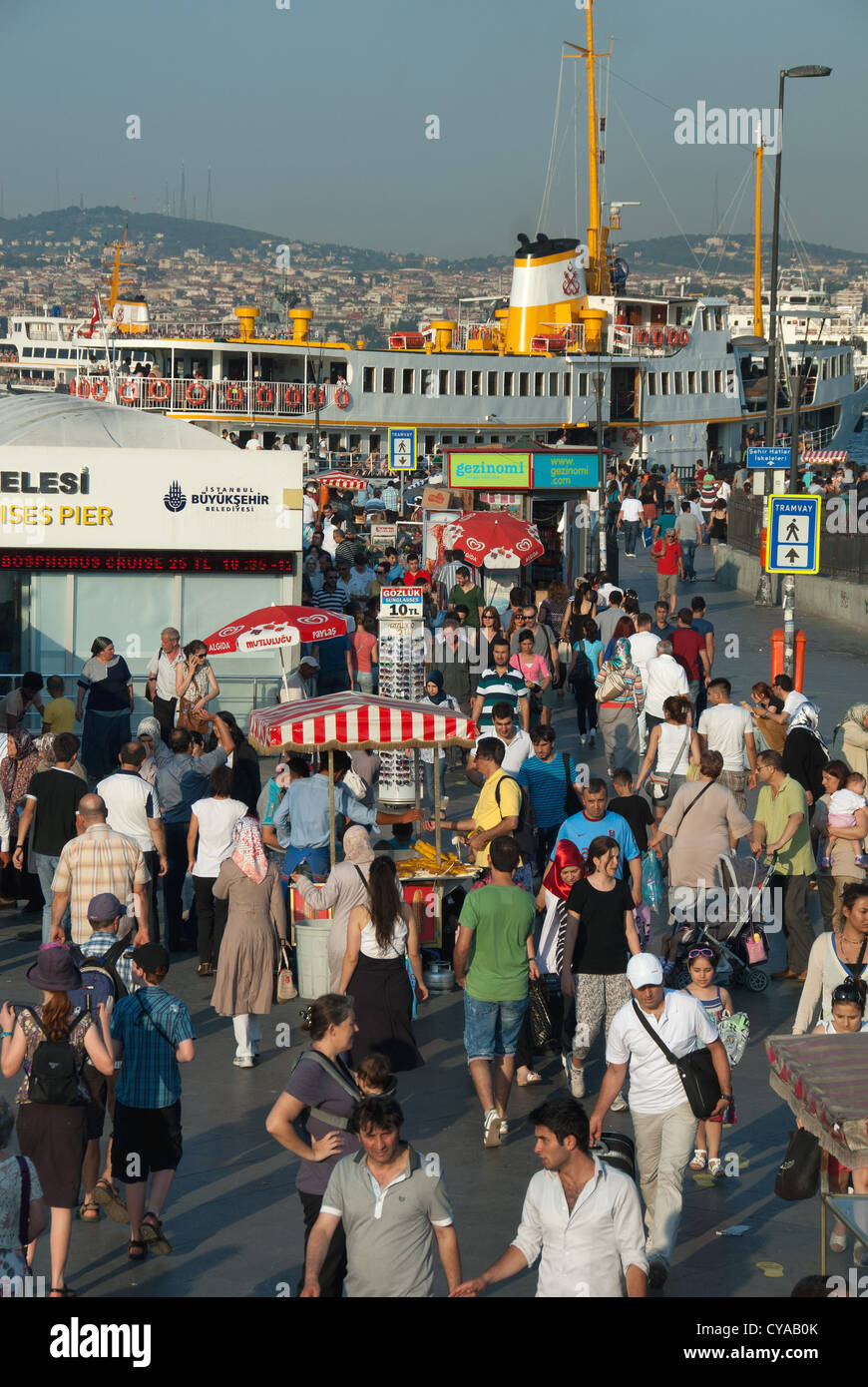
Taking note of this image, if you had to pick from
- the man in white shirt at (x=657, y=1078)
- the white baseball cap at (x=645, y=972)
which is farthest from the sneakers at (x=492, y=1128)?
the white baseball cap at (x=645, y=972)

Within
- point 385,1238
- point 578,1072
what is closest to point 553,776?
point 578,1072

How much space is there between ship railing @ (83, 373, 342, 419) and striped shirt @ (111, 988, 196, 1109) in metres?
53.9

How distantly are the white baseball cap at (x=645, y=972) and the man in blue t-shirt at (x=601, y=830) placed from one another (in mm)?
2585

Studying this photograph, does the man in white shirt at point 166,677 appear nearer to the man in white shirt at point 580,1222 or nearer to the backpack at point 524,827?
the backpack at point 524,827

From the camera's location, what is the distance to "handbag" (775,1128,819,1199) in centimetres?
677

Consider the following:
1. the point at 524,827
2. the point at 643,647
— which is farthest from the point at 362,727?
the point at 643,647

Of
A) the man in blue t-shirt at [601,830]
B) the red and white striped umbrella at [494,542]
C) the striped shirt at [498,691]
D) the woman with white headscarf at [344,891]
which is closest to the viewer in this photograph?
the woman with white headscarf at [344,891]

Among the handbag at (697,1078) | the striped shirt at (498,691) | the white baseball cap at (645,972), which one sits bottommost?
the handbag at (697,1078)

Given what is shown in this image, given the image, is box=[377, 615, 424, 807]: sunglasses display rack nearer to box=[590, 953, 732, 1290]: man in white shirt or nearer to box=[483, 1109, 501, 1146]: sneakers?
box=[483, 1109, 501, 1146]: sneakers

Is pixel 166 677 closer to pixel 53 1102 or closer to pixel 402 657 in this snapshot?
pixel 402 657

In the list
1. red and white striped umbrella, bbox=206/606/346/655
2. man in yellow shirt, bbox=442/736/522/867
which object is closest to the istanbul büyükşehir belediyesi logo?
red and white striped umbrella, bbox=206/606/346/655

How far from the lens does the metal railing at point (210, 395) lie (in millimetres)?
60500

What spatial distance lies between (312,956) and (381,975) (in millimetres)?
2470
